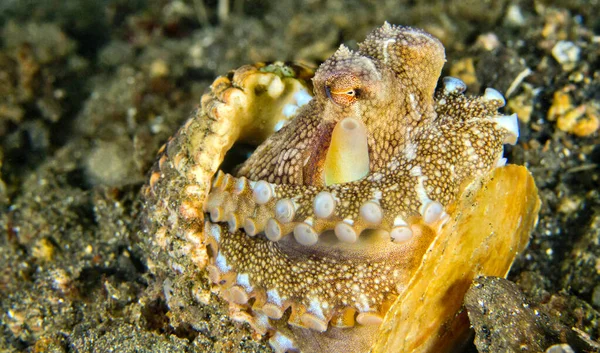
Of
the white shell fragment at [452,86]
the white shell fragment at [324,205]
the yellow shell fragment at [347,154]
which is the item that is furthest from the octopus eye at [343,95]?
the white shell fragment at [452,86]

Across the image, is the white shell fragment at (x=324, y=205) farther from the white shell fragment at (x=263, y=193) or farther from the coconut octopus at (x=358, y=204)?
the white shell fragment at (x=263, y=193)

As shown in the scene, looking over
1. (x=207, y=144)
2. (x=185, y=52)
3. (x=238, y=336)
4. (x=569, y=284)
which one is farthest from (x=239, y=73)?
(x=185, y=52)

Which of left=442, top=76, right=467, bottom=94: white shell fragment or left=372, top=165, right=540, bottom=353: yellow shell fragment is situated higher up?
left=442, top=76, right=467, bottom=94: white shell fragment

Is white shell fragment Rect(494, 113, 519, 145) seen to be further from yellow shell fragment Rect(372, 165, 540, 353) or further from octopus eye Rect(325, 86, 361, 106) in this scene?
octopus eye Rect(325, 86, 361, 106)

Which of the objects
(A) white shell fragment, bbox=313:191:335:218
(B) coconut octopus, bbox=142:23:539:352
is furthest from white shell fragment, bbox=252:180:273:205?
(A) white shell fragment, bbox=313:191:335:218

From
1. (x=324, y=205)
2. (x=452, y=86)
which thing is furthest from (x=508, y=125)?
(x=324, y=205)

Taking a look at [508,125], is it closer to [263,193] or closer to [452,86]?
[452,86]

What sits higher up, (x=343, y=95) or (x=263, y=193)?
(x=343, y=95)
